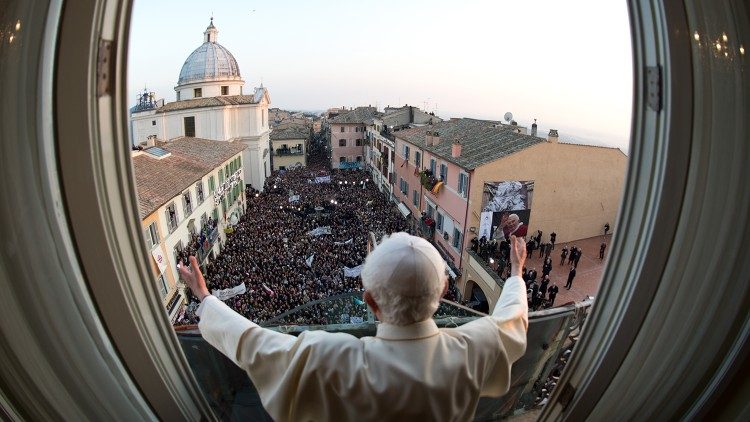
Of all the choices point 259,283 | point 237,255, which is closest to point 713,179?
point 259,283

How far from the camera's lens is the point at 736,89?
4.33ft

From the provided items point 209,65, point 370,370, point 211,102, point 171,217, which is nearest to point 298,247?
point 171,217

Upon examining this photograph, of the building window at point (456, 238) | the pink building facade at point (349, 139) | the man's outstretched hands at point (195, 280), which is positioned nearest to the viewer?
the man's outstretched hands at point (195, 280)

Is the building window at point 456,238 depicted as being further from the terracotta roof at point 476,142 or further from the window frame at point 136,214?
the window frame at point 136,214

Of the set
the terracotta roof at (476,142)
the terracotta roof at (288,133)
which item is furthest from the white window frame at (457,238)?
the terracotta roof at (288,133)

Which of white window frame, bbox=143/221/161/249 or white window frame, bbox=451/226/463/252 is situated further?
white window frame, bbox=451/226/463/252

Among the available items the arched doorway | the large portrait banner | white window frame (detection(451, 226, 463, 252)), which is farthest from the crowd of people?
the large portrait banner

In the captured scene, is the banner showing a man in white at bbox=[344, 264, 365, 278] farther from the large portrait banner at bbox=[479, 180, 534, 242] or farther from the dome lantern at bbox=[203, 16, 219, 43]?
the dome lantern at bbox=[203, 16, 219, 43]

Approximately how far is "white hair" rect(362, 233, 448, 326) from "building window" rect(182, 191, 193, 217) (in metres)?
16.7

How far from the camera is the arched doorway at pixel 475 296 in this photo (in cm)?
1470

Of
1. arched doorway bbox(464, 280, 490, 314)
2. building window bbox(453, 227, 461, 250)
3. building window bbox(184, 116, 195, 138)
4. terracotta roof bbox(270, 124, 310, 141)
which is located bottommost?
arched doorway bbox(464, 280, 490, 314)

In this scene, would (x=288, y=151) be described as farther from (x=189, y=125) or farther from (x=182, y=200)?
(x=182, y=200)

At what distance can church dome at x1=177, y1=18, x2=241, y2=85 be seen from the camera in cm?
3906

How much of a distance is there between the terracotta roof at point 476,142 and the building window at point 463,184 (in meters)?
0.42
